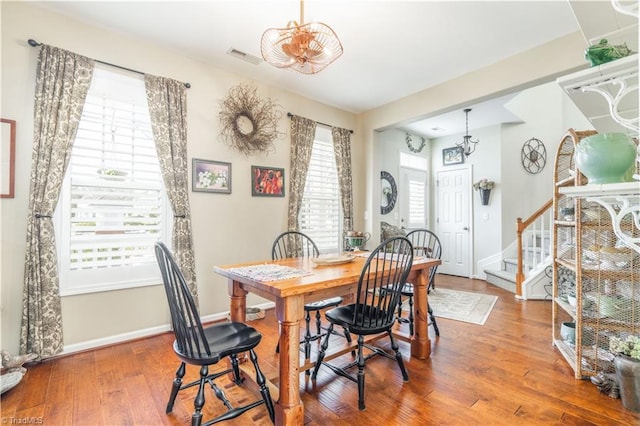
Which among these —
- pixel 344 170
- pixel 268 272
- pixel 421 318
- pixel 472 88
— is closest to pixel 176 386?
pixel 268 272

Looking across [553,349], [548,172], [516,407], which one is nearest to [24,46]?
[516,407]

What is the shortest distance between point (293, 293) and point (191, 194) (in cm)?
208

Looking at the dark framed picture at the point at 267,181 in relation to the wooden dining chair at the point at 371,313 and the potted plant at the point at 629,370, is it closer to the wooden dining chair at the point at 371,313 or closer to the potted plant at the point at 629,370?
the wooden dining chair at the point at 371,313

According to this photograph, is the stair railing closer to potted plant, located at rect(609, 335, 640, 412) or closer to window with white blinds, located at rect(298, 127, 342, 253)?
potted plant, located at rect(609, 335, 640, 412)

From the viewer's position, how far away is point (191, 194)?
316 centimetres

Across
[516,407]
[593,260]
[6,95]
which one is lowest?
[516,407]

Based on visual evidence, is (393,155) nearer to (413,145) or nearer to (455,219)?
(413,145)

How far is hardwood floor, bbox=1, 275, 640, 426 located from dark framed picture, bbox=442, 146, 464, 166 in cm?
409

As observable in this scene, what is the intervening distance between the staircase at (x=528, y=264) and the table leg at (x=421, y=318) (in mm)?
2485

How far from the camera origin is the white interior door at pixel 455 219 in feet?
19.2

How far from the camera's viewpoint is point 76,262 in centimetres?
256

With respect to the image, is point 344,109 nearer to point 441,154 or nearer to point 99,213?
point 441,154

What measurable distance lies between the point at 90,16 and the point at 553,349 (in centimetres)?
485

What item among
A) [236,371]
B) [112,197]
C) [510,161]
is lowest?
[236,371]
